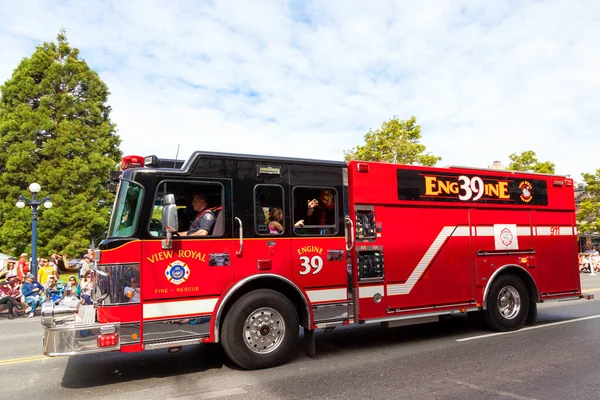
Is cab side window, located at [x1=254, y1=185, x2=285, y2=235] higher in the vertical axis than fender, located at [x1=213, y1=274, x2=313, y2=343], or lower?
higher

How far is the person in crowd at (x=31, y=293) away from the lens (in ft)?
41.2

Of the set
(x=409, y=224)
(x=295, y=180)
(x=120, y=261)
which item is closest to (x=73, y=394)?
(x=120, y=261)

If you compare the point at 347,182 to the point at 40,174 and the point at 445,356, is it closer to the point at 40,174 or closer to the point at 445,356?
the point at 445,356

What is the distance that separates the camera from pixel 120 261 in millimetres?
5266

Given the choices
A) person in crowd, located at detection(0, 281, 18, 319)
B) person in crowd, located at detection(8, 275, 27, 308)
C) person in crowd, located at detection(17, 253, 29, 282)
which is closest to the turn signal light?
person in crowd, located at detection(0, 281, 18, 319)

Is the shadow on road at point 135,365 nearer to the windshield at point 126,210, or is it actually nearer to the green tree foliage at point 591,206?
the windshield at point 126,210

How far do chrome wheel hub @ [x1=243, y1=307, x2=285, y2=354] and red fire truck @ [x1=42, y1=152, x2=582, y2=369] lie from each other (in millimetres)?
15

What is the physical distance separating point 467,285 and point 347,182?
2.83 m

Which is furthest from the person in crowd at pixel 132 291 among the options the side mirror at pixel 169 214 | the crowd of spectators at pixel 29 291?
the crowd of spectators at pixel 29 291

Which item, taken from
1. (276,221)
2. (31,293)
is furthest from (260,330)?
(31,293)

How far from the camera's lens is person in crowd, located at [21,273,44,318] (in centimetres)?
1255

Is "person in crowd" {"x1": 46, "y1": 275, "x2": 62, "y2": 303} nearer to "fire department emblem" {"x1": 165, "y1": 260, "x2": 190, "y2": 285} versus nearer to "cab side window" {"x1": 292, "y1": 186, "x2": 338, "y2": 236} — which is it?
"fire department emblem" {"x1": 165, "y1": 260, "x2": 190, "y2": 285}

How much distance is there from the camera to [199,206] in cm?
593

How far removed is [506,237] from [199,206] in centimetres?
550
